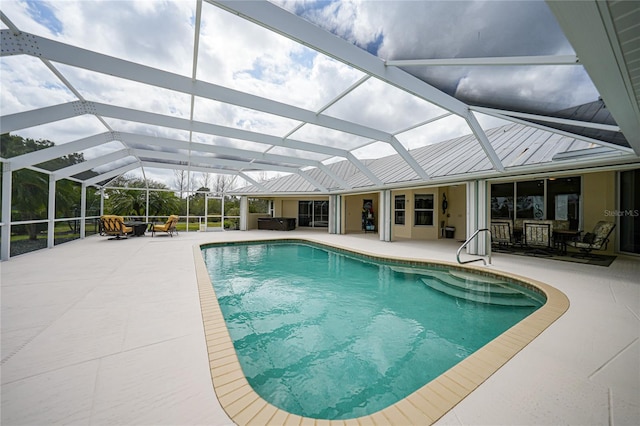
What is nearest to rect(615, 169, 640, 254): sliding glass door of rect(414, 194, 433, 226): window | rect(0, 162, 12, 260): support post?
rect(414, 194, 433, 226): window

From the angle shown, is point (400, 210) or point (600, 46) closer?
point (600, 46)

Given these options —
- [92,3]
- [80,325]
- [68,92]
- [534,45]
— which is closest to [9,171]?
[68,92]

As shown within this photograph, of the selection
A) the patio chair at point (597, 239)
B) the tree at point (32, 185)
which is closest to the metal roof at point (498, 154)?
the patio chair at point (597, 239)

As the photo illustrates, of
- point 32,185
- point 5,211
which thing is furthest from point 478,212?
point 32,185

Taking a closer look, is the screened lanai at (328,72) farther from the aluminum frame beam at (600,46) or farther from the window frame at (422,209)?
the window frame at (422,209)

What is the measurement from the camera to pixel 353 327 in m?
3.77

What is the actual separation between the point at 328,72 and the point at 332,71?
92 mm

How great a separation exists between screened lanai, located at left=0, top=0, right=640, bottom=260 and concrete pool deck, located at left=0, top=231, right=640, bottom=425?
2.69m

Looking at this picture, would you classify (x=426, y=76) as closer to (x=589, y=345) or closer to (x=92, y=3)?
(x=589, y=345)

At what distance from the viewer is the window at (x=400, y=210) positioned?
13227 millimetres

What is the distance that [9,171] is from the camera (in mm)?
6352

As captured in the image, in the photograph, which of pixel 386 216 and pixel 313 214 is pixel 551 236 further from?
pixel 313 214

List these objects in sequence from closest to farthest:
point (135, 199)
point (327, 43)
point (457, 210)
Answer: point (327, 43) → point (457, 210) → point (135, 199)

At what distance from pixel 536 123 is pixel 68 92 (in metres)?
10.1
